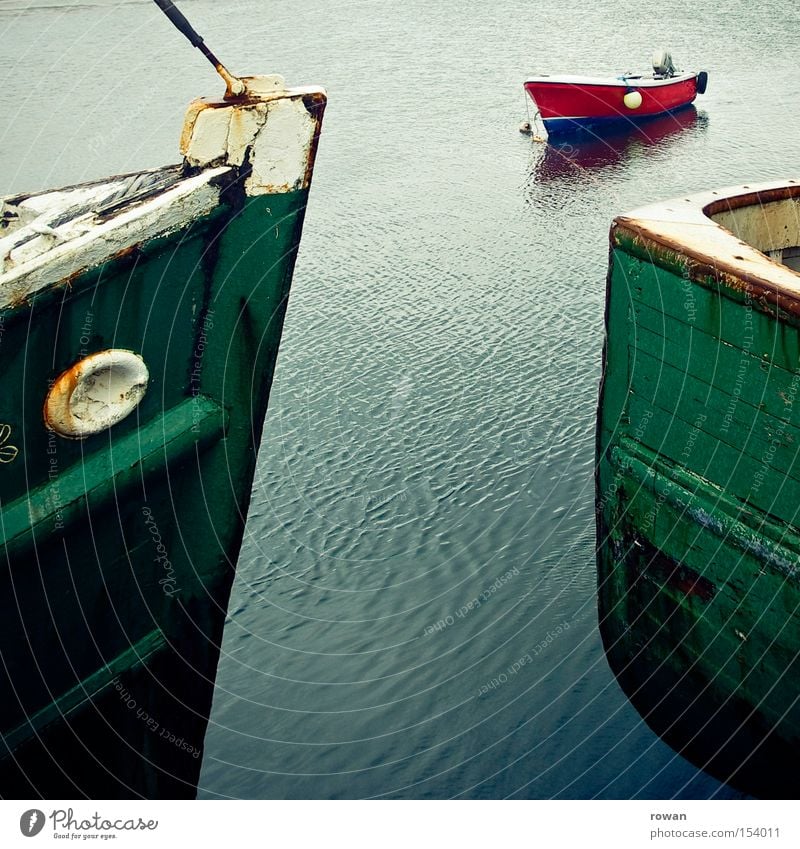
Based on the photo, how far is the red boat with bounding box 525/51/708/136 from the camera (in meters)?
19.5

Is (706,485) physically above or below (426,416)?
below

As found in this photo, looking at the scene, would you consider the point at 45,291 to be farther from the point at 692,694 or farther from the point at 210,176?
the point at 692,694

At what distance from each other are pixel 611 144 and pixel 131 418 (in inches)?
695

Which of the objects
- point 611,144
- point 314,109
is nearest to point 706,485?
point 314,109

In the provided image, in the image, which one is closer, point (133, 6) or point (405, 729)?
point (405, 729)

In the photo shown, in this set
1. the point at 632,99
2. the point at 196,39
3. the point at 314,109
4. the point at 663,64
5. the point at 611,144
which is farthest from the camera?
the point at 663,64

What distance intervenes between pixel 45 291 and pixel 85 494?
862 millimetres

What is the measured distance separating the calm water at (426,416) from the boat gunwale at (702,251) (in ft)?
9.17

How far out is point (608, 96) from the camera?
797 inches

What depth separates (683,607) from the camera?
5.64 m

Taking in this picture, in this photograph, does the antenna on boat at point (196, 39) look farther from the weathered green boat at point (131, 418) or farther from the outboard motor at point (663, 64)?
the outboard motor at point (663, 64)

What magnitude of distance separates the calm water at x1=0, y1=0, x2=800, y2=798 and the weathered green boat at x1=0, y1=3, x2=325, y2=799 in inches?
58.3

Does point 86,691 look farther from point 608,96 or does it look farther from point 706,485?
point 608,96

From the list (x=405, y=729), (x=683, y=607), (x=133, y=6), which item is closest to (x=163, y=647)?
(x=405, y=729)
